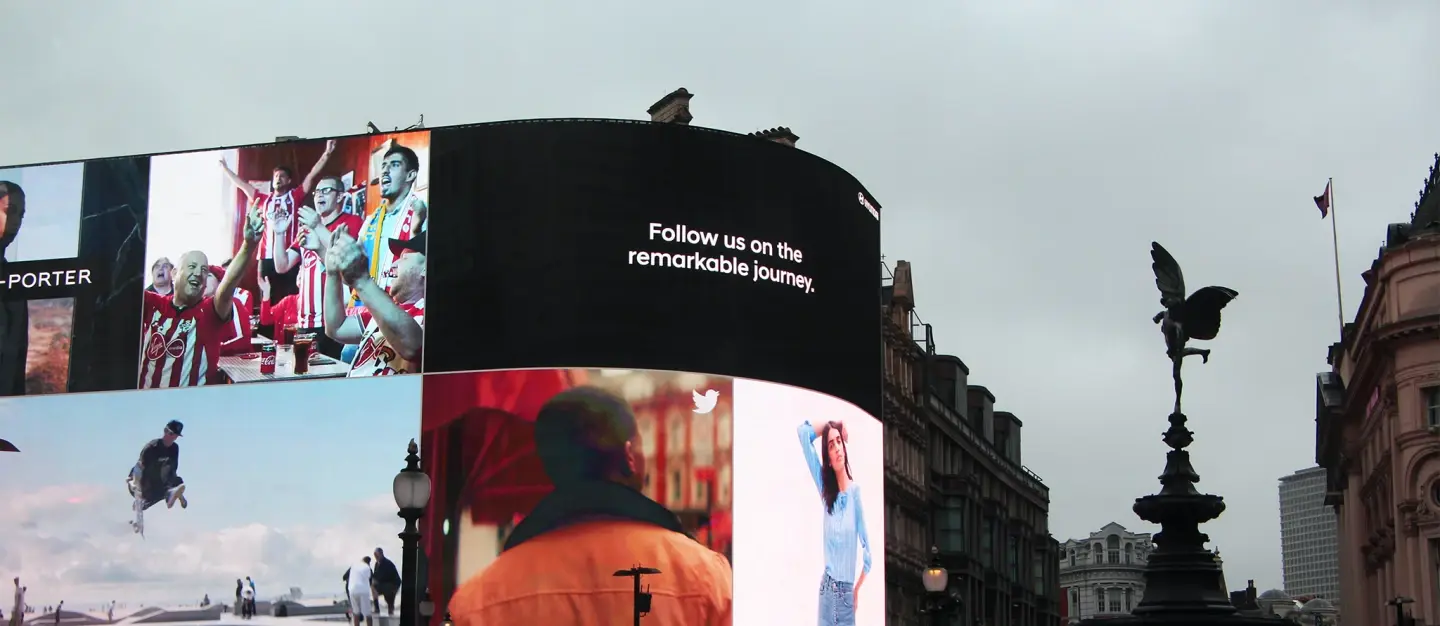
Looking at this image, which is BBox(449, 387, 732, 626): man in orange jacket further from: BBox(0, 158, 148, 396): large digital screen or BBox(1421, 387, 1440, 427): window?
BBox(1421, 387, 1440, 427): window

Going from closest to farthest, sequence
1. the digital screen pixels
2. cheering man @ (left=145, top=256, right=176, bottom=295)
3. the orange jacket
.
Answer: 1. the orange jacket
2. the digital screen pixels
3. cheering man @ (left=145, top=256, right=176, bottom=295)

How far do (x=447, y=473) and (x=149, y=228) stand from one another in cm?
1628

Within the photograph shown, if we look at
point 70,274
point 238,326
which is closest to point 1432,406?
point 238,326

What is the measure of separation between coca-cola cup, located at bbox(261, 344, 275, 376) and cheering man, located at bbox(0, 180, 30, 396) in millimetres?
10620

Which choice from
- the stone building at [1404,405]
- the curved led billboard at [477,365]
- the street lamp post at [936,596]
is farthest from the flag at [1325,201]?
the street lamp post at [936,596]

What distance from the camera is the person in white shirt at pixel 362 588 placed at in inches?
2562

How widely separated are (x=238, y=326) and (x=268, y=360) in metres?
1.99

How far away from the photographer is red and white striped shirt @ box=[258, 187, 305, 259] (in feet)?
223

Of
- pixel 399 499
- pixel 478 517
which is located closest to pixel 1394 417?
pixel 478 517

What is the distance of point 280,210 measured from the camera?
6850 cm

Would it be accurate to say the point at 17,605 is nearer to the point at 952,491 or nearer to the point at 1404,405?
the point at 952,491

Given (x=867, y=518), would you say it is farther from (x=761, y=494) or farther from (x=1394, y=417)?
(x=1394, y=417)

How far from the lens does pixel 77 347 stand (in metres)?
70.0

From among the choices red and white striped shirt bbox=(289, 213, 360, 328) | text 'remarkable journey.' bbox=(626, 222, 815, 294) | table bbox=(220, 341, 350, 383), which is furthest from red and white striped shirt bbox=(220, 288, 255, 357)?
text 'remarkable journey.' bbox=(626, 222, 815, 294)
